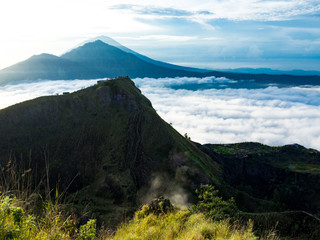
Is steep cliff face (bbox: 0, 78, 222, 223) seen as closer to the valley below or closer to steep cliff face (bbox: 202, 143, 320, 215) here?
the valley below

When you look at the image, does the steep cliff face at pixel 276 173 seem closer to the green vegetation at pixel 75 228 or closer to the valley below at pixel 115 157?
the valley below at pixel 115 157

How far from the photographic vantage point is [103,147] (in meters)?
88.1

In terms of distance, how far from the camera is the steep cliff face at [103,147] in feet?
242

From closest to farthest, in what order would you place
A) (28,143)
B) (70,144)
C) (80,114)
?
1. (28,143)
2. (70,144)
3. (80,114)

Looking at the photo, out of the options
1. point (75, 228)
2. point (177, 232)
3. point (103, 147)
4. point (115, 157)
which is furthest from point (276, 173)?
point (75, 228)

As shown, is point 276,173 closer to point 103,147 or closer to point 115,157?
point 115,157

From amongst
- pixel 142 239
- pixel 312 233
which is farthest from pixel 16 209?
pixel 312 233

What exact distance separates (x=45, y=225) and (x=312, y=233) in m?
28.8

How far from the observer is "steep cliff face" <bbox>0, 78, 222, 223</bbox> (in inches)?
2899

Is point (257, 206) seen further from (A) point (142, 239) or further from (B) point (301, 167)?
(A) point (142, 239)

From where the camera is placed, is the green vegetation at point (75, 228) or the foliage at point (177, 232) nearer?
the green vegetation at point (75, 228)

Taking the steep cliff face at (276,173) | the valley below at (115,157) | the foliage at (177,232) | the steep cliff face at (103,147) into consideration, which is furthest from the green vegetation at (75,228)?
the steep cliff face at (276,173)

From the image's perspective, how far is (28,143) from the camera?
267ft

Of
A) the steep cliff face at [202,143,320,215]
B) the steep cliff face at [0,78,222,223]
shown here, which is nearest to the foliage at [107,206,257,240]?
the steep cliff face at [0,78,222,223]
